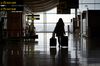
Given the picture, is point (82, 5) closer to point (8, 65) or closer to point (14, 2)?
point (14, 2)

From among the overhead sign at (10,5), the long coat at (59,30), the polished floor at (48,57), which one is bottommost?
the polished floor at (48,57)

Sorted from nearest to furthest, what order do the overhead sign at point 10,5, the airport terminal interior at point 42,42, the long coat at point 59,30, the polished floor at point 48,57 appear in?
1. the polished floor at point 48,57
2. the airport terminal interior at point 42,42
3. the long coat at point 59,30
4. the overhead sign at point 10,5

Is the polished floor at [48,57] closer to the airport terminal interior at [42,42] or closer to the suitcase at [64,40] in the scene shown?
the airport terminal interior at [42,42]

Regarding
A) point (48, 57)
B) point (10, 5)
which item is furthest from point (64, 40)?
point (48, 57)

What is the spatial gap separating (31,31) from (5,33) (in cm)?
382

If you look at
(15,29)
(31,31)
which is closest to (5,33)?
(15,29)

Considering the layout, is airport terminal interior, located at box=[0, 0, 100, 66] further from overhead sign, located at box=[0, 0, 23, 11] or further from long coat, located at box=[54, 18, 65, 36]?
long coat, located at box=[54, 18, 65, 36]

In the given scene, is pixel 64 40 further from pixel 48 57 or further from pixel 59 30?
pixel 48 57

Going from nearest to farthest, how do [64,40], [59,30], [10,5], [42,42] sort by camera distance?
1. [59,30]
2. [64,40]
3. [10,5]
4. [42,42]

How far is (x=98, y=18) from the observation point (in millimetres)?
37812

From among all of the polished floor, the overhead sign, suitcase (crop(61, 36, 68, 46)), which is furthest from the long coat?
the overhead sign

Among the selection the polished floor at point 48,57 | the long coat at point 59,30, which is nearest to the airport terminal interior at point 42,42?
the polished floor at point 48,57

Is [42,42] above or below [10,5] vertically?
below

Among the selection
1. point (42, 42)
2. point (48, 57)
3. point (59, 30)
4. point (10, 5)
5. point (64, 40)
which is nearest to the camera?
point (48, 57)
